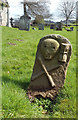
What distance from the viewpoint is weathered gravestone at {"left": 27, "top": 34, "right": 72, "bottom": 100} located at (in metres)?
3.72

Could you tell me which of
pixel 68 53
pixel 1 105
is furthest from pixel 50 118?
pixel 68 53

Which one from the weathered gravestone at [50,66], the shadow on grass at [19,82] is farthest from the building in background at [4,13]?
the weathered gravestone at [50,66]

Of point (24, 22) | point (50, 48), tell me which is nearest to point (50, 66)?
point (50, 48)

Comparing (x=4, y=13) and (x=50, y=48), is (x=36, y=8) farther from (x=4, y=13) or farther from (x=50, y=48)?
(x=50, y=48)

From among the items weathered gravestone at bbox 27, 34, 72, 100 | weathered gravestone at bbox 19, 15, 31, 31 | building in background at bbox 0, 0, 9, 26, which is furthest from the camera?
building in background at bbox 0, 0, 9, 26

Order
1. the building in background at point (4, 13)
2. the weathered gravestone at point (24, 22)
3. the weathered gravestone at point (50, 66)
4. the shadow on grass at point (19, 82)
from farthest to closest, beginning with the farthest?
the building in background at point (4, 13) < the weathered gravestone at point (24, 22) < the shadow on grass at point (19, 82) < the weathered gravestone at point (50, 66)

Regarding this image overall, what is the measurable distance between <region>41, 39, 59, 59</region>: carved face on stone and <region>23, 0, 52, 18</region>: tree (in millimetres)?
25517

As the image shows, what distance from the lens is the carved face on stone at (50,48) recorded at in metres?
3.72

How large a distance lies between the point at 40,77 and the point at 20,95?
84 centimetres

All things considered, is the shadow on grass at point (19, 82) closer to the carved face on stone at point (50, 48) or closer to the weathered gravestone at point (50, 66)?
the weathered gravestone at point (50, 66)

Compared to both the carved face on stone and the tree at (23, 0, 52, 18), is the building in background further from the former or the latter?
the carved face on stone

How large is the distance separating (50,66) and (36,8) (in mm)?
27750

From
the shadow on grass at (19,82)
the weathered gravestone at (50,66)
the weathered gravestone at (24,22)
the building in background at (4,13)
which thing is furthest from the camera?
the building in background at (4,13)

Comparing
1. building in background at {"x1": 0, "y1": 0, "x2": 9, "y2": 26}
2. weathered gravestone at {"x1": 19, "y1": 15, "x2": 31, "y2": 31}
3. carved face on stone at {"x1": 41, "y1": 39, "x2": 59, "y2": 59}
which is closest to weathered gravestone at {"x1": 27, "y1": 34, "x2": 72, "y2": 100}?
carved face on stone at {"x1": 41, "y1": 39, "x2": 59, "y2": 59}
